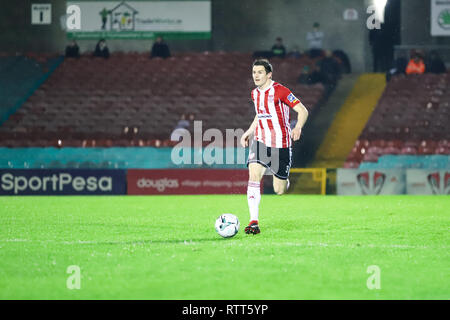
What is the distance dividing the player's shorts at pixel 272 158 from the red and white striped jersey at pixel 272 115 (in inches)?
3.1

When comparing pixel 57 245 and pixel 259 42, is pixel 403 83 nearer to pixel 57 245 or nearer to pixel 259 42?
pixel 259 42

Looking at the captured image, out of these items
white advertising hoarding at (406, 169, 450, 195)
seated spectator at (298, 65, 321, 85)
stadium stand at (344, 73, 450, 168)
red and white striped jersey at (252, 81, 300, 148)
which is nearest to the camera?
red and white striped jersey at (252, 81, 300, 148)

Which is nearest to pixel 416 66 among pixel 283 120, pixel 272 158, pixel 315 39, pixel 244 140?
pixel 315 39

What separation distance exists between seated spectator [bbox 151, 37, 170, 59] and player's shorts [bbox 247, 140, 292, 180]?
1848 centimetres

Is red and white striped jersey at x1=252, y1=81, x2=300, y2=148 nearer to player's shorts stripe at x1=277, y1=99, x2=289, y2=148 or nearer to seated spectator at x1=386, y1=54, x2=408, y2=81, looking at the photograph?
player's shorts stripe at x1=277, y1=99, x2=289, y2=148

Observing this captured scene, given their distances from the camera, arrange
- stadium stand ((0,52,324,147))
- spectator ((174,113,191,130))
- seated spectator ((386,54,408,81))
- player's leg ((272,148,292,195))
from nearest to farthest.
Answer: player's leg ((272,148,292,195)), spectator ((174,113,191,130)), stadium stand ((0,52,324,147)), seated spectator ((386,54,408,81))

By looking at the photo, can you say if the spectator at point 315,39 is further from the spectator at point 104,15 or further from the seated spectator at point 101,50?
the spectator at point 104,15

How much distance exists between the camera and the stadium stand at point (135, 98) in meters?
22.9

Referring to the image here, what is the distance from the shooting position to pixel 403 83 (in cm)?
2442

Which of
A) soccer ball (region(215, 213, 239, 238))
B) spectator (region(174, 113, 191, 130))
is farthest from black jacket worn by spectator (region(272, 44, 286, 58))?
soccer ball (region(215, 213, 239, 238))

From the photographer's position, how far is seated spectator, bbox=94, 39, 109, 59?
91.9 feet

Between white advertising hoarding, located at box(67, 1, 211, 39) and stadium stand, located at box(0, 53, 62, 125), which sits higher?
white advertising hoarding, located at box(67, 1, 211, 39)

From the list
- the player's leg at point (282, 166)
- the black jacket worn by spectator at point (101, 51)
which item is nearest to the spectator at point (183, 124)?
the black jacket worn by spectator at point (101, 51)
